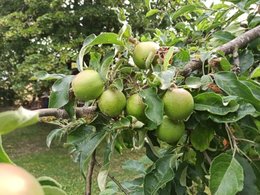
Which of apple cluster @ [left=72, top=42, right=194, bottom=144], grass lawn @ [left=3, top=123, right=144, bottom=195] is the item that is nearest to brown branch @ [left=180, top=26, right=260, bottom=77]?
apple cluster @ [left=72, top=42, right=194, bottom=144]

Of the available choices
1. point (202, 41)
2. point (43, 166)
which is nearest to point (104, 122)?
point (202, 41)

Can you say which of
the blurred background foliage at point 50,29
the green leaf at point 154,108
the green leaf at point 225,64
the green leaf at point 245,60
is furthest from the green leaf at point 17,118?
the blurred background foliage at point 50,29

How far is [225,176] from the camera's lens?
85 cm

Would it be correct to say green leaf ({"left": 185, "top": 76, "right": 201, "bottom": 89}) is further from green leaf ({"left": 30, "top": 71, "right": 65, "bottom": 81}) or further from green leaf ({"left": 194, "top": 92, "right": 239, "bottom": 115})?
green leaf ({"left": 30, "top": 71, "right": 65, "bottom": 81})

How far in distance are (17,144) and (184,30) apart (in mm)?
8015

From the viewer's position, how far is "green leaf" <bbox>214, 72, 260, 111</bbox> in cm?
88

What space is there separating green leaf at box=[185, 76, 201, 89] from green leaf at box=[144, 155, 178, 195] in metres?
0.18

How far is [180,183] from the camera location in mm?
1070

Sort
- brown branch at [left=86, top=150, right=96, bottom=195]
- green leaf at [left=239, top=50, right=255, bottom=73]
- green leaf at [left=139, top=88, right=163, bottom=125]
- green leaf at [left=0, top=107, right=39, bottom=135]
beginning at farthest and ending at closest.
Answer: green leaf at [left=239, top=50, right=255, bottom=73], green leaf at [left=139, top=88, right=163, bottom=125], brown branch at [left=86, top=150, right=96, bottom=195], green leaf at [left=0, top=107, right=39, bottom=135]

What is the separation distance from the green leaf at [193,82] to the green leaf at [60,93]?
0.23 metres

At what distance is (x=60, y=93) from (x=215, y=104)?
11.6 inches

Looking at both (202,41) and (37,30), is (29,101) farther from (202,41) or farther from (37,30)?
(202,41)

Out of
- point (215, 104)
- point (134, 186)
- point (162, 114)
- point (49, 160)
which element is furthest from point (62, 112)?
point (49, 160)

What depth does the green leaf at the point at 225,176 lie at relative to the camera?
2.71 feet
